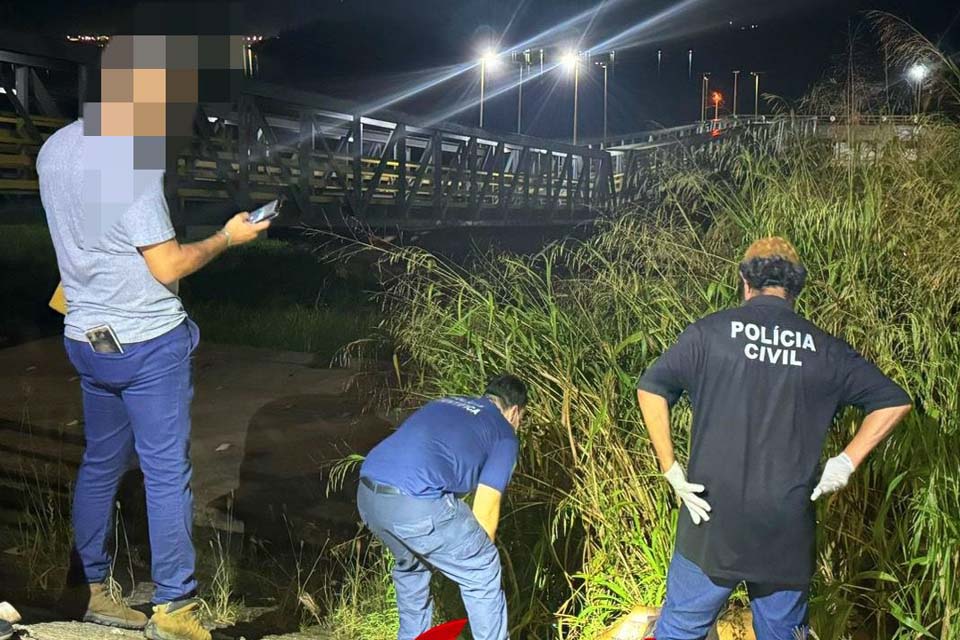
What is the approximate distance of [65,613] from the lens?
370 cm

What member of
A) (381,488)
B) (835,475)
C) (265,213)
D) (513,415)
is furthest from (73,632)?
(835,475)

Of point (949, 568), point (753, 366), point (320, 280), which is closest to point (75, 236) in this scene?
point (753, 366)

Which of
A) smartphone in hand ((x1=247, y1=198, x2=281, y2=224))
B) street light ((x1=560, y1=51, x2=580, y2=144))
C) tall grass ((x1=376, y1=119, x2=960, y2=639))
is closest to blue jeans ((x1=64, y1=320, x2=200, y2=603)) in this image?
smartphone in hand ((x1=247, y1=198, x2=281, y2=224))

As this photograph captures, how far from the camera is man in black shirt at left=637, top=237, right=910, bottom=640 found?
9.45ft

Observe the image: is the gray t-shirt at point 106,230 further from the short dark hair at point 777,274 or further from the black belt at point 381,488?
the short dark hair at point 777,274

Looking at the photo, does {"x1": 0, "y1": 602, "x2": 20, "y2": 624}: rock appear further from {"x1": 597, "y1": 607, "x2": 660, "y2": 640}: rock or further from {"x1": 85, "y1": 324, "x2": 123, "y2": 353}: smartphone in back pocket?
{"x1": 597, "y1": 607, "x2": 660, "y2": 640}: rock

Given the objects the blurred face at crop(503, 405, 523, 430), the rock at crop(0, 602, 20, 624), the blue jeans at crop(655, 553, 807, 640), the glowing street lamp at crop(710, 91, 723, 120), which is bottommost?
the rock at crop(0, 602, 20, 624)

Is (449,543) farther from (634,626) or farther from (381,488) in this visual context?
(634,626)

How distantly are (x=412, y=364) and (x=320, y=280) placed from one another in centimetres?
1194

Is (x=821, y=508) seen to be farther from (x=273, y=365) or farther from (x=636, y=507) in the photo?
(x=273, y=365)

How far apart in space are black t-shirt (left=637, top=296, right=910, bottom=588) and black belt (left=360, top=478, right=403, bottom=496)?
0.97 metres

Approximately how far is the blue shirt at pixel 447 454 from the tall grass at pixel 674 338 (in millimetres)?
864

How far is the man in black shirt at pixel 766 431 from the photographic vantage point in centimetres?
288

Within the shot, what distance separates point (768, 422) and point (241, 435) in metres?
5.34
